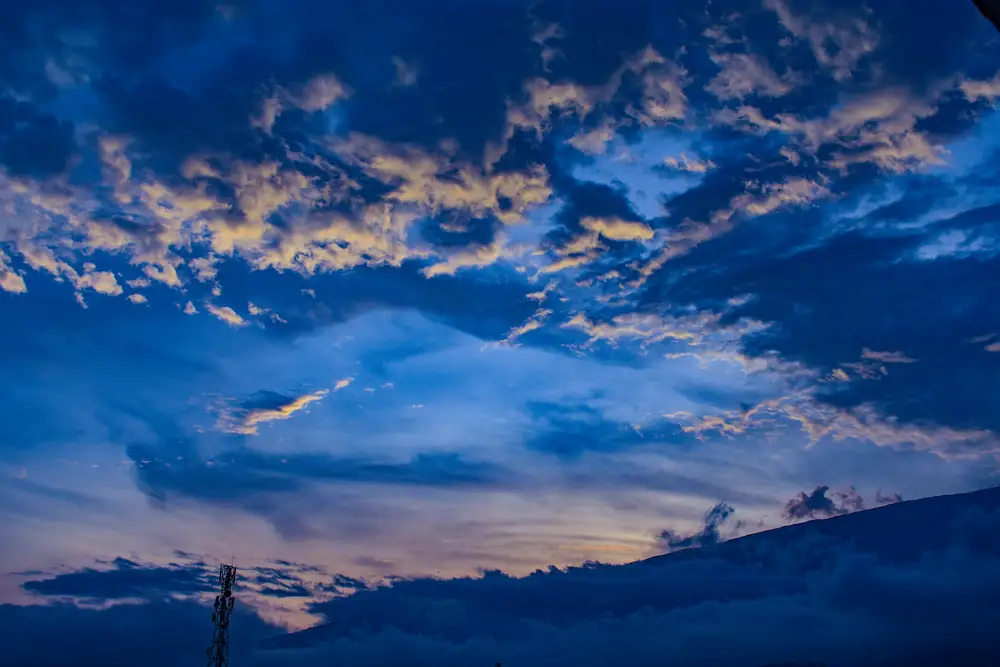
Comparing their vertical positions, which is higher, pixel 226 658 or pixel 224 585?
pixel 224 585

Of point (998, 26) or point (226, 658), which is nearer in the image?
point (998, 26)

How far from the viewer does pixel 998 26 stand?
4.36m

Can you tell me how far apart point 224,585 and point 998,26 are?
75860 mm

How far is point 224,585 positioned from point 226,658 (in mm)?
6543

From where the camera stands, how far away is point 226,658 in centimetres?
6756

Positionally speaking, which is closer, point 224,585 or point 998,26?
point 998,26

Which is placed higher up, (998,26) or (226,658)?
(998,26)

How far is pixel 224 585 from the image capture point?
69.2 metres

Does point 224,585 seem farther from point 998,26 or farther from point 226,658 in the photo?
point 998,26

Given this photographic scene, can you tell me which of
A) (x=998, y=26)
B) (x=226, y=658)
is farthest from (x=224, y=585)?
(x=998, y=26)

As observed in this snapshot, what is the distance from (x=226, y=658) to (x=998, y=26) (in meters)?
76.6
